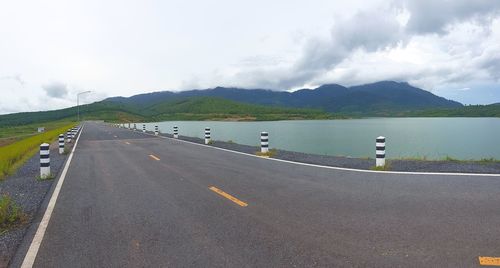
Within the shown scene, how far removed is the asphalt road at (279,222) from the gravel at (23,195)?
457 mm

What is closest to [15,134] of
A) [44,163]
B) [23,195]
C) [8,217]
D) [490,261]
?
[44,163]

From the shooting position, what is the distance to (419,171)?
36.2 ft

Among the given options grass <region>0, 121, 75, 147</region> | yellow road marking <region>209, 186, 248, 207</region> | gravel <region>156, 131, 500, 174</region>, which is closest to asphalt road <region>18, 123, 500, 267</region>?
yellow road marking <region>209, 186, 248, 207</region>

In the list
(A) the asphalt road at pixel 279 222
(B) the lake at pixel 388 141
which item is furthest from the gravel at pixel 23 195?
(B) the lake at pixel 388 141

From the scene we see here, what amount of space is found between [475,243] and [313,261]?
225 cm

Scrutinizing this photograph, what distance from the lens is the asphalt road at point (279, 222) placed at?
4605 mm

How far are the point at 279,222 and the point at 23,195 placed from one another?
6963 mm

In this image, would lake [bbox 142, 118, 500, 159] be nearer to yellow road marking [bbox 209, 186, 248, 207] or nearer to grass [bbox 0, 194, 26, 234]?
yellow road marking [bbox 209, 186, 248, 207]

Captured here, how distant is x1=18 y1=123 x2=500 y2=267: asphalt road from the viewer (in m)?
4.61

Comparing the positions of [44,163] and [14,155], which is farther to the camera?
[14,155]

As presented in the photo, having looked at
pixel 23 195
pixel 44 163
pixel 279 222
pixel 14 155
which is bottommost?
pixel 14 155

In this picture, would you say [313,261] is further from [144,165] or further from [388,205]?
[144,165]

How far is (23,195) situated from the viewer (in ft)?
30.0

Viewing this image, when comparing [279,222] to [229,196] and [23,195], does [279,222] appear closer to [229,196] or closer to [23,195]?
[229,196]
